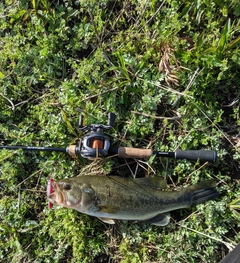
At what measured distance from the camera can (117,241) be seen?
149 inches

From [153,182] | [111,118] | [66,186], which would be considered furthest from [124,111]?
[66,186]

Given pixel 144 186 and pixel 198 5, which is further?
pixel 198 5

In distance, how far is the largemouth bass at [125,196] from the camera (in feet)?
10.9

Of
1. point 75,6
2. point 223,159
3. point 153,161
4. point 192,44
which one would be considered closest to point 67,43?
point 75,6

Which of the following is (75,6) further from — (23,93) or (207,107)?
(207,107)

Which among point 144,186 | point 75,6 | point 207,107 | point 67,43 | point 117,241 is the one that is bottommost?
point 117,241

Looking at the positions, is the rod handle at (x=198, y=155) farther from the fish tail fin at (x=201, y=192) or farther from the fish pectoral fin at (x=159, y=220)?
the fish pectoral fin at (x=159, y=220)

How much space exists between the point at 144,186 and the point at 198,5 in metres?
2.07

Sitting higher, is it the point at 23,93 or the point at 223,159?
the point at 23,93

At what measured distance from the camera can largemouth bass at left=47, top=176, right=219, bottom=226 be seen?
3.31 metres

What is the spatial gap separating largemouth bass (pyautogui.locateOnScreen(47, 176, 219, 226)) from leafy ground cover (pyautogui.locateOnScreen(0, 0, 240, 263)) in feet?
0.51

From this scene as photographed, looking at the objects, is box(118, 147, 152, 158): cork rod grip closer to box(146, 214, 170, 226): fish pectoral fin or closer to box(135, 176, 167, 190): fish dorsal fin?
box(135, 176, 167, 190): fish dorsal fin

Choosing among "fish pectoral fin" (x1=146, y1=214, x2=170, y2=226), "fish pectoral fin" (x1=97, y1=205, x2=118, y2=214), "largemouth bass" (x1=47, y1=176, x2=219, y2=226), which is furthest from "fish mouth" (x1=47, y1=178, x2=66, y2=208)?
"fish pectoral fin" (x1=146, y1=214, x2=170, y2=226)

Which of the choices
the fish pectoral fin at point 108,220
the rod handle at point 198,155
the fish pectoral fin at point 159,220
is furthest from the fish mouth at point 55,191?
the rod handle at point 198,155
